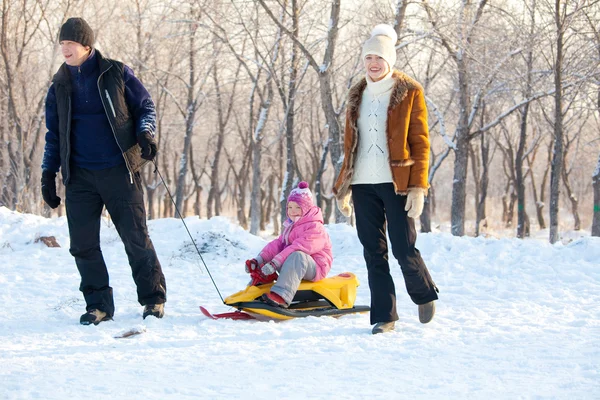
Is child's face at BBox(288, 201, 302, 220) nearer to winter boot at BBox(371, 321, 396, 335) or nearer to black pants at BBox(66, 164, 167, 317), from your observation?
black pants at BBox(66, 164, 167, 317)

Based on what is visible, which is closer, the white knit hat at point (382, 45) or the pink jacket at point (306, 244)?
the white knit hat at point (382, 45)

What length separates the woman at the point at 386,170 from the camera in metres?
4.21

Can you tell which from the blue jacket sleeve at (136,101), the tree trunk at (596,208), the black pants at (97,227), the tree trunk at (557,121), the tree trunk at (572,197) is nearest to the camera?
the black pants at (97,227)

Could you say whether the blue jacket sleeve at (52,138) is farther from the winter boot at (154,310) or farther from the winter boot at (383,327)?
the winter boot at (383,327)

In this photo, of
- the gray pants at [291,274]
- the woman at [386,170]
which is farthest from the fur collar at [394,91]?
the gray pants at [291,274]

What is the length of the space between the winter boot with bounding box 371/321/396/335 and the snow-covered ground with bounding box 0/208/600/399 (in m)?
0.07

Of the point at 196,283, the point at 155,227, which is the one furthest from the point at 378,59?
the point at 155,227

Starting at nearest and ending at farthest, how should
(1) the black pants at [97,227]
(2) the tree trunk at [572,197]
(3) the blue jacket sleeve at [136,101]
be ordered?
(1) the black pants at [97,227] → (3) the blue jacket sleeve at [136,101] → (2) the tree trunk at [572,197]

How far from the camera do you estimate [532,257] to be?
727 cm

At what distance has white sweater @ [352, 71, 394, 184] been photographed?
14.1ft

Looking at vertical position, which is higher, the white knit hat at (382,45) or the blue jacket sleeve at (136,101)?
the white knit hat at (382,45)

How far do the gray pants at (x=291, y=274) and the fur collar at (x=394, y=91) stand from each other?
1111mm

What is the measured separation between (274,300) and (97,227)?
4.51 ft

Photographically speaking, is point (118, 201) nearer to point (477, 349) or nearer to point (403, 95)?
point (403, 95)
